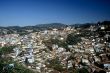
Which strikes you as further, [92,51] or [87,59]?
[92,51]

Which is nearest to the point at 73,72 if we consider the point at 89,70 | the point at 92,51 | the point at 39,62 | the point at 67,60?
the point at 89,70

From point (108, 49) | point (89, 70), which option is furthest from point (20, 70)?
point (108, 49)

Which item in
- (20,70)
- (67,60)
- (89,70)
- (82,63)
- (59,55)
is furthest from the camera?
(59,55)

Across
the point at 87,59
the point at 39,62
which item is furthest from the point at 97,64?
the point at 39,62

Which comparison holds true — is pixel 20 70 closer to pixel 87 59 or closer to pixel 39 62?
pixel 39 62

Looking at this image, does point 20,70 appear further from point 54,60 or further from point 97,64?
point 97,64

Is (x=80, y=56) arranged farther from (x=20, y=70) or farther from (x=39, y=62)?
(x=20, y=70)

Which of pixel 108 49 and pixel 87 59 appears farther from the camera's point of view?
pixel 108 49

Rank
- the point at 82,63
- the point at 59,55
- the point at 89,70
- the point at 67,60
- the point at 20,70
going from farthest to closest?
the point at 59,55
the point at 67,60
the point at 82,63
the point at 89,70
the point at 20,70
